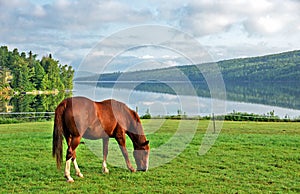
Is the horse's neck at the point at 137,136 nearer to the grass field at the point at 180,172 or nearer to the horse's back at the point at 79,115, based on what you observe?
the grass field at the point at 180,172

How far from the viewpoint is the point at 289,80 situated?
111 metres

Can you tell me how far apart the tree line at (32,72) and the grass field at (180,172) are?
50.6 m

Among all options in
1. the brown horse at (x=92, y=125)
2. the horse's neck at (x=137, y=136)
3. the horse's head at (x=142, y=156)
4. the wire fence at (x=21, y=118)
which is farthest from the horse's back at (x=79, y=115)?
the wire fence at (x=21, y=118)

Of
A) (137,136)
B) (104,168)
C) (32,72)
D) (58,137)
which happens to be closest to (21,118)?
(104,168)

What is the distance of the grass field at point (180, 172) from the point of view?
6.30 m

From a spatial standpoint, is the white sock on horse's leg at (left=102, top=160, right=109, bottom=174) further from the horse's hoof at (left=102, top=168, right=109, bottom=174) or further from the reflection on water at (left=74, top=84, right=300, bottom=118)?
Result: the reflection on water at (left=74, top=84, right=300, bottom=118)

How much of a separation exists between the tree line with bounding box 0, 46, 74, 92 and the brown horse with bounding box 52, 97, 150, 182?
178 feet

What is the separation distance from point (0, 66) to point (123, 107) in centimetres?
7122

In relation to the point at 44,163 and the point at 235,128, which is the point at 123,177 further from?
the point at 235,128

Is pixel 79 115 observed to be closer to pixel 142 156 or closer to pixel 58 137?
pixel 58 137

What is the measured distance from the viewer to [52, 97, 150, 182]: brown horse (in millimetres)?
6574

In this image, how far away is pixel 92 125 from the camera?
22.4ft

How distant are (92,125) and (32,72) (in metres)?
57.6

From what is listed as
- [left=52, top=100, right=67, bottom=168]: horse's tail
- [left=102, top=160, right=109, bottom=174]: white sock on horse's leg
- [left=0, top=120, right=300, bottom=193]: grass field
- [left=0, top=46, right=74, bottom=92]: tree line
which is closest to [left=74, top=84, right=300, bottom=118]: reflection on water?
[left=52, top=100, right=67, bottom=168]: horse's tail
